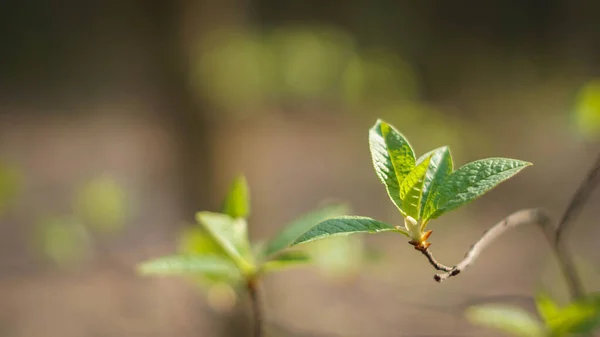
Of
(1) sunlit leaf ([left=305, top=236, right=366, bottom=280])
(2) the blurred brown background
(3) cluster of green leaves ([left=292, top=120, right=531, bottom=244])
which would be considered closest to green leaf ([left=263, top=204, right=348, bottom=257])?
(3) cluster of green leaves ([left=292, top=120, right=531, bottom=244])


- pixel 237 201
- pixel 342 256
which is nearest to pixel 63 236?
pixel 342 256

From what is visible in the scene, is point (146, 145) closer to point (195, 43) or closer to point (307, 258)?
point (195, 43)

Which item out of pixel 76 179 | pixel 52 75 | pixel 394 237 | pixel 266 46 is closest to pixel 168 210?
pixel 76 179

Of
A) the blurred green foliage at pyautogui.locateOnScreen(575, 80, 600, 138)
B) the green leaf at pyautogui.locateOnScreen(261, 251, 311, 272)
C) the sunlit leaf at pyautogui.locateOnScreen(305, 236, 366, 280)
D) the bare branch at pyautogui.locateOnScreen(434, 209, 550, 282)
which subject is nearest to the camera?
the bare branch at pyautogui.locateOnScreen(434, 209, 550, 282)

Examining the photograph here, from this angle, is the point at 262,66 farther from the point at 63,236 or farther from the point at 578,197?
the point at 578,197

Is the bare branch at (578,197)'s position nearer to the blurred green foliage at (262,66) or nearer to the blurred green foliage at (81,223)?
the blurred green foliage at (262,66)

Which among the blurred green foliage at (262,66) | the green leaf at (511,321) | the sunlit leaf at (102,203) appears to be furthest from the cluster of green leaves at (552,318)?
the sunlit leaf at (102,203)

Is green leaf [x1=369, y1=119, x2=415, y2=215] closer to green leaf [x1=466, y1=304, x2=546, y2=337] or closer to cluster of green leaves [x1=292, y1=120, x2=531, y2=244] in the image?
cluster of green leaves [x1=292, y1=120, x2=531, y2=244]

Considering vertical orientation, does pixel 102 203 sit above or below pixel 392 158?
below
